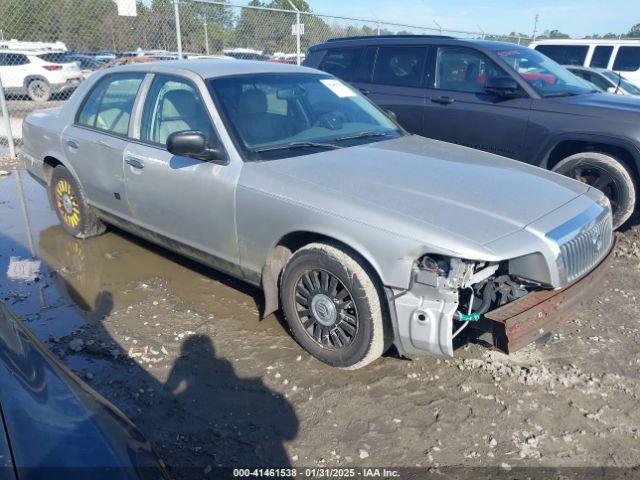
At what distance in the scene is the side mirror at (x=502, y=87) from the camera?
18.9 ft

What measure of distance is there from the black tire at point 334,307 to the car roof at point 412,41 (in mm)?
4214

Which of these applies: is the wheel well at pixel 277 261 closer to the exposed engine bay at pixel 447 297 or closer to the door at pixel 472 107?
the exposed engine bay at pixel 447 297

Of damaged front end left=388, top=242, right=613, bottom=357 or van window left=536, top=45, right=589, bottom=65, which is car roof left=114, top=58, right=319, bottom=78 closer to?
damaged front end left=388, top=242, right=613, bottom=357

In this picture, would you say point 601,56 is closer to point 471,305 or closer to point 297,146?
point 297,146

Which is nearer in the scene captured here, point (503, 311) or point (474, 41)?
point (503, 311)

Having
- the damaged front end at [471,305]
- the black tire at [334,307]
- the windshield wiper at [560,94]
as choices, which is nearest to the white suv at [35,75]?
the windshield wiper at [560,94]

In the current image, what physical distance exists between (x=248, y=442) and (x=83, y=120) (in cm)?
360

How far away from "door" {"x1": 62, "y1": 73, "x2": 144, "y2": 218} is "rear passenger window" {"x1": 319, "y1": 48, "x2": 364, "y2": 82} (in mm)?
3362

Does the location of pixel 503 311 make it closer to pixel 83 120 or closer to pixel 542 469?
pixel 542 469

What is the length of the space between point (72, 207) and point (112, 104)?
4.04 ft

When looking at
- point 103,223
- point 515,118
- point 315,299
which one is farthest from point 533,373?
point 103,223

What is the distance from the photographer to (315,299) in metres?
3.23

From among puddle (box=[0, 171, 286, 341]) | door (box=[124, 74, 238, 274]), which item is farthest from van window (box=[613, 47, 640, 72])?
door (box=[124, 74, 238, 274])

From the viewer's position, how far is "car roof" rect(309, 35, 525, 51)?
6.22 m
